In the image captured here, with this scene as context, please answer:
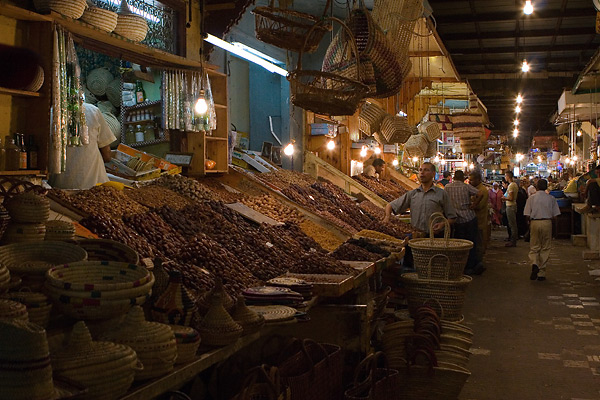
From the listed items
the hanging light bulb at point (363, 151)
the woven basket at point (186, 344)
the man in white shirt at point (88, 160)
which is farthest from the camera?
the hanging light bulb at point (363, 151)

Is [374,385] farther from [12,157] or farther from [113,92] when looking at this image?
[113,92]

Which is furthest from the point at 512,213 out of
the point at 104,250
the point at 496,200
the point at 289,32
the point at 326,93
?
the point at 104,250

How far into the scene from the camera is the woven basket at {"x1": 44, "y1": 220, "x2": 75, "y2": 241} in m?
2.77

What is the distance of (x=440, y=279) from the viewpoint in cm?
534

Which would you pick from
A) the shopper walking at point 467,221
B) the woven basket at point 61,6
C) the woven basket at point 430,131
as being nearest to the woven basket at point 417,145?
the woven basket at point 430,131

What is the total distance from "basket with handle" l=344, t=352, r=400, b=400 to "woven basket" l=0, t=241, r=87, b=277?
5.33ft

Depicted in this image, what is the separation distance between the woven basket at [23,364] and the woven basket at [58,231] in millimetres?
1260

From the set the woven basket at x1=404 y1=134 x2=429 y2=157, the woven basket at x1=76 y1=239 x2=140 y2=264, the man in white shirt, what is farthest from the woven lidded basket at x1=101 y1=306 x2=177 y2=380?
the woven basket at x1=404 y1=134 x2=429 y2=157

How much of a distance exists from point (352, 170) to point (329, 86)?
22.8ft

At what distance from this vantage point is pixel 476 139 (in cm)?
1301

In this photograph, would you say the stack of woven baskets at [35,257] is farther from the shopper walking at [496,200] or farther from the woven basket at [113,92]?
the shopper walking at [496,200]

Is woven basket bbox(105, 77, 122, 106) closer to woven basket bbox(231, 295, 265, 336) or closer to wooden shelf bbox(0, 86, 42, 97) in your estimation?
wooden shelf bbox(0, 86, 42, 97)

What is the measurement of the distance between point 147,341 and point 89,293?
25 cm

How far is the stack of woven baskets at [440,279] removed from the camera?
523cm
